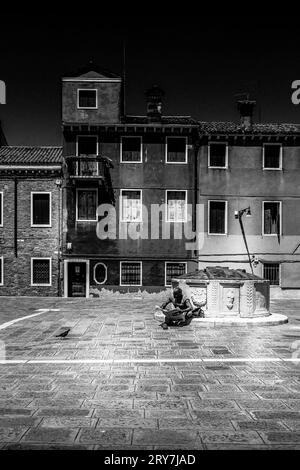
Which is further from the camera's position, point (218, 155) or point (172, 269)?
point (218, 155)

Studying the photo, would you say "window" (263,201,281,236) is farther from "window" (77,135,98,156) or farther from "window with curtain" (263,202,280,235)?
"window" (77,135,98,156)

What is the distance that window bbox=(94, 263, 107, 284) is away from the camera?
24016 millimetres

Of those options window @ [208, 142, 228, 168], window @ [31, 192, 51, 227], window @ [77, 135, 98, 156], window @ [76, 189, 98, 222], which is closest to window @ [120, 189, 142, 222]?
window @ [76, 189, 98, 222]

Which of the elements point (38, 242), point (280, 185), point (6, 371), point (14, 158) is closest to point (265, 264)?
point (280, 185)

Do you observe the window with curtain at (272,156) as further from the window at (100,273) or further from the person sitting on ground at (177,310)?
the person sitting on ground at (177,310)

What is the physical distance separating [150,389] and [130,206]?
59.4ft

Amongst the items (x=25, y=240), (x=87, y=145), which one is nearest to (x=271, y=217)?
(x=87, y=145)

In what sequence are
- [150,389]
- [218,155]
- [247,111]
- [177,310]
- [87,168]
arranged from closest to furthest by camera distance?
[150,389], [177,310], [87,168], [218,155], [247,111]

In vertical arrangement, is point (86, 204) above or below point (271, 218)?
above

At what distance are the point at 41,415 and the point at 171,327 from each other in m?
7.79

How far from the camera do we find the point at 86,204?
2431cm

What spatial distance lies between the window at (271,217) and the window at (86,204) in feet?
31.3

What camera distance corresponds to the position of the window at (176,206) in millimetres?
24406

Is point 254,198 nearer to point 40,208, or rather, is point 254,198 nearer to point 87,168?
point 87,168
